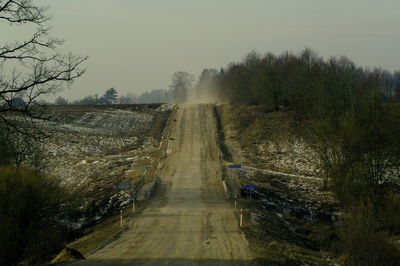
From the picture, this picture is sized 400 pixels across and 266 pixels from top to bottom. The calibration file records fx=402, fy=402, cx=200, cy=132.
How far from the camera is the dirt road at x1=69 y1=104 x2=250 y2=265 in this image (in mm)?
18703

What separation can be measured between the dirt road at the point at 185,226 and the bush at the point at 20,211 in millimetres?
2750

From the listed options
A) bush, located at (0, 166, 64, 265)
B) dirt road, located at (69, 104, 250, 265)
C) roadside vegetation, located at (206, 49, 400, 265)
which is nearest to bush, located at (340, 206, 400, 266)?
roadside vegetation, located at (206, 49, 400, 265)

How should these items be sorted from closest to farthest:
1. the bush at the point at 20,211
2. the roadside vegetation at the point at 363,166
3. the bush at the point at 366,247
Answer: the bush at the point at 20,211 < the bush at the point at 366,247 < the roadside vegetation at the point at 363,166

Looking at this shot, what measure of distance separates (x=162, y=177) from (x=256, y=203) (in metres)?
12.3

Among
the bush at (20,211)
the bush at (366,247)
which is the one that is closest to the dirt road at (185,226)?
the bush at (20,211)

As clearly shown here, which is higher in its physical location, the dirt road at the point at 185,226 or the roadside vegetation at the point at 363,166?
the roadside vegetation at the point at 363,166

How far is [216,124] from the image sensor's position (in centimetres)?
7075

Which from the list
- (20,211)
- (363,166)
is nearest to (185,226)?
(20,211)

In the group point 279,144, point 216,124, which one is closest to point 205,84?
point 216,124

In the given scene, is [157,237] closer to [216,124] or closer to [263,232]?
[263,232]

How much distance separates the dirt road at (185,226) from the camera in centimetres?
1870

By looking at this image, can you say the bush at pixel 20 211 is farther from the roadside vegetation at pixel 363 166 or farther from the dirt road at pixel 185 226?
the roadside vegetation at pixel 363 166

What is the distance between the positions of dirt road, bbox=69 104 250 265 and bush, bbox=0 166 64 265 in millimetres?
2750

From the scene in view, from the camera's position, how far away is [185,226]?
25938 millimetres
